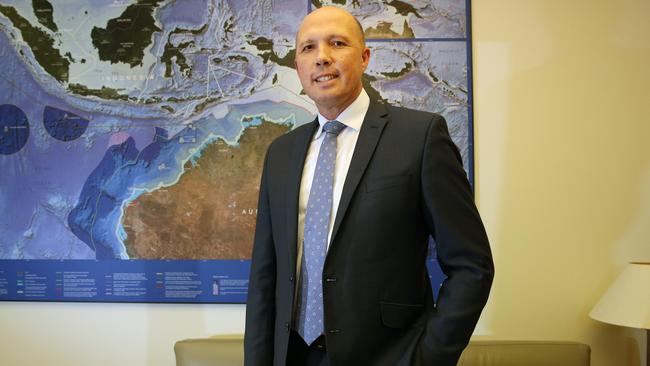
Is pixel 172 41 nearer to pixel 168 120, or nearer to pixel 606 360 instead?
pixel 168 120

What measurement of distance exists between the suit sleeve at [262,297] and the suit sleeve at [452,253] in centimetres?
45

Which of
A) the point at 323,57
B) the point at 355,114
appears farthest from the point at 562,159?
the point at 323,57

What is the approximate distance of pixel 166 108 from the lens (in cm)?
247

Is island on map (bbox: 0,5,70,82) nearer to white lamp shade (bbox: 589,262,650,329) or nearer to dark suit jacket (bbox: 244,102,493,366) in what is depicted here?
dark suit jacket (bbox: 244,102,493,366)

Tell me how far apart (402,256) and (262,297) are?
1.45 feet

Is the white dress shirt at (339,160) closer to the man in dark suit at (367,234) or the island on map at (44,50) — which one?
the man in dark suit at (367,234)

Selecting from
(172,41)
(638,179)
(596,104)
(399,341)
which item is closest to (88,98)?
(172,41)

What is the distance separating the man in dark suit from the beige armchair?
86 cm

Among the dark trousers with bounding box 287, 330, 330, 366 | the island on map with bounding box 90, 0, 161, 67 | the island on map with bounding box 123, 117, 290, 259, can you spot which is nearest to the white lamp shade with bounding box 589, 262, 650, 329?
the dark trousers with bounding box 287, 330, 330, 366

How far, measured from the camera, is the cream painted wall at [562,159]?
236cm

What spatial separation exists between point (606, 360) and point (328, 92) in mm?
1829

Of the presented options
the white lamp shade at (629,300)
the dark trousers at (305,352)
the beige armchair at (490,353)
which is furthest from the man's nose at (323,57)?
the white lamp shade at (629,300)

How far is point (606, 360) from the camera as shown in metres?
2.37

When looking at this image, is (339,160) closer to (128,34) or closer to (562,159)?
(562,159)
